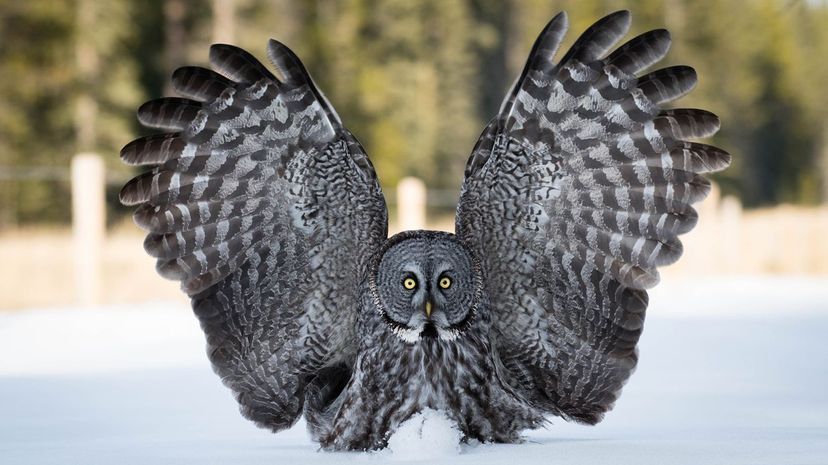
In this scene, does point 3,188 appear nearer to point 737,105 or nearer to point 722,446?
point 722,446

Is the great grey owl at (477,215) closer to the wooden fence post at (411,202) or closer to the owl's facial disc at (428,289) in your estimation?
the owl's facial disc at (428,289)

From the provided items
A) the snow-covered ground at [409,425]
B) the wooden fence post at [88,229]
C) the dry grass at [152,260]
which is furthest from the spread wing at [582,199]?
the dry grass at [152,260]

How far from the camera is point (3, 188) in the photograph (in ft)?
82.8

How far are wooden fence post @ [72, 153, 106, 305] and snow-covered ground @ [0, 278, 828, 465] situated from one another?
73 centimetres

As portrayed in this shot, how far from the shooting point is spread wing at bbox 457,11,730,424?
3.65m

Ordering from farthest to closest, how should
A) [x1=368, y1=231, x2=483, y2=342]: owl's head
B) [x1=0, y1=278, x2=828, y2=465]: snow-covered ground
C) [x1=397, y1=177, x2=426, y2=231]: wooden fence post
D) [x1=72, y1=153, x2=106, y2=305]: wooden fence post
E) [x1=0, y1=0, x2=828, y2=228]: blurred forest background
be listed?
[x1=0, y1=0, x2=828, y2=228]: blurred forest background
[x1=397, y1=177, x2=426, y2=231]: wooden fence post
[x1=72, y1=153, x2=106, y2=305]: wooden fence post
[x1=368, y1=231, x2=483, y2=342]: owl's head
[x1=0, y1=278, x2=828, y2=465]: snow-covered ground

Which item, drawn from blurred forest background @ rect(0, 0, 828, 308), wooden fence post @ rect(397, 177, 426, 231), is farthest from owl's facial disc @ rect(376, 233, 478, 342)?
wooden fence post @ rect(397, 177, 426, 231)

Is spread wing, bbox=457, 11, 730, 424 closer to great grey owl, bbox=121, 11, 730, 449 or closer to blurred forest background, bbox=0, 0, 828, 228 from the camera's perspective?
great grey owl, bbox=121, 11, 730, 449

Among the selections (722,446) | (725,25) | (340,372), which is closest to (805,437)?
(722,446)

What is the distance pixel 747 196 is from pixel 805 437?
50.5 metres

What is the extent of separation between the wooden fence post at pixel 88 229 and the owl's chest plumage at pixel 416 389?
6.97m

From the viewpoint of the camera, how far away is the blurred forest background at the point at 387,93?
18.8 meters

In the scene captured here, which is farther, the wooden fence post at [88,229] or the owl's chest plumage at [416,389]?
the wooden fence post at [88,229]

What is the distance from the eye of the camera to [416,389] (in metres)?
3.39
